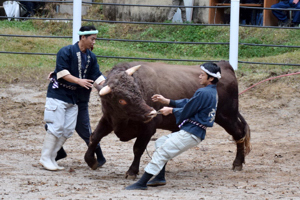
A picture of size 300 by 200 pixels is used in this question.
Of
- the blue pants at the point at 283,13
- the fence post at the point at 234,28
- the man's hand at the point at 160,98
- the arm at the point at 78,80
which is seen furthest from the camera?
the blue pants at the point at 283,13

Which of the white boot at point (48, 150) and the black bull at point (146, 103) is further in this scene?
the white boot at point (48, 150)

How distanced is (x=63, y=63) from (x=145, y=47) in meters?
8.23

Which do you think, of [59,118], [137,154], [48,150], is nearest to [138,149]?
[137,154]

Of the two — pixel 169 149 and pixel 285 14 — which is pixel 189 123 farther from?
pixel 285 14

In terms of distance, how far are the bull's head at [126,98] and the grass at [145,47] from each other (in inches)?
226

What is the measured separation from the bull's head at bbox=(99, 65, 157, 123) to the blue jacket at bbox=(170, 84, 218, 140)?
37 centimetres

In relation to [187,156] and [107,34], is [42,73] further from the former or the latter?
[187,156]

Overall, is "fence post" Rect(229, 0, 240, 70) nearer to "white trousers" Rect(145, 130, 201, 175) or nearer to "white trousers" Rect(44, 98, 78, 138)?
"white trousers" Rect(44, 98, 78, 138)

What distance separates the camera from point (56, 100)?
21.5ft

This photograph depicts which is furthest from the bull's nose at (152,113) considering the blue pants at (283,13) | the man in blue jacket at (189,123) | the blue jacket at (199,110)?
the blue pants at (283,13)

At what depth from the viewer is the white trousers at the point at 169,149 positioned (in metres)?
5.67

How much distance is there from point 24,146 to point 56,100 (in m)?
1.97

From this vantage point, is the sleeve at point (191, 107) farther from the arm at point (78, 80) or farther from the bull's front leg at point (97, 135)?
the arm at point (78, 80)

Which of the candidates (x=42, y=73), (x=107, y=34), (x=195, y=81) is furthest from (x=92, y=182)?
(x=107, y=34)
